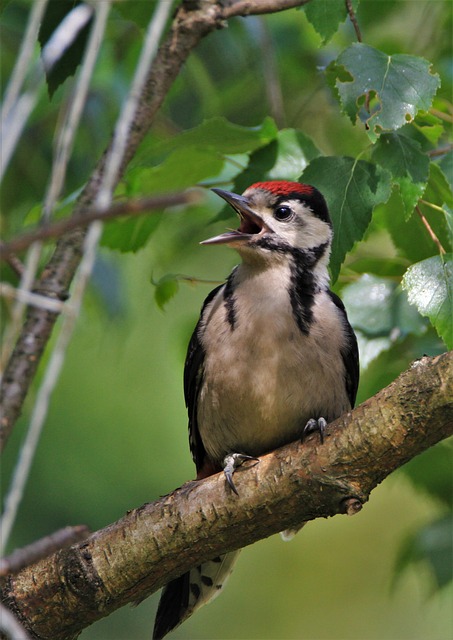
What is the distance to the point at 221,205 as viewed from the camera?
162 inches

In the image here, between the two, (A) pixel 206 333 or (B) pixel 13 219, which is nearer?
(A) pixel 206 333

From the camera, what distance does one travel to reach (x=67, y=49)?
11.3ft

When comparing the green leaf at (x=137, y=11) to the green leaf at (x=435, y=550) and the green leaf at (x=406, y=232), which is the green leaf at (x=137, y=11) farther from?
the green leaf at (x=435, y=550)

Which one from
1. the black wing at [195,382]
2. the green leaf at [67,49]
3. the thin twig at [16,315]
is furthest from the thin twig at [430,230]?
the thin twig at [16,315]

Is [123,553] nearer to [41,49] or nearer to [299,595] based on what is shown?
[41,49]

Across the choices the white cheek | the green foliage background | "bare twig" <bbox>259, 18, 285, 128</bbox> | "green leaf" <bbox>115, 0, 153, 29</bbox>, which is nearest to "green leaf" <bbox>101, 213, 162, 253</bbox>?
the green foliage background

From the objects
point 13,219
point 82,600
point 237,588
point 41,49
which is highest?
point 41,49

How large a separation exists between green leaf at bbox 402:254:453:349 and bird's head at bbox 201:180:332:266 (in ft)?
2.44

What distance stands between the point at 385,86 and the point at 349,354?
3.69 feet

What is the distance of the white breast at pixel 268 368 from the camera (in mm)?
3416

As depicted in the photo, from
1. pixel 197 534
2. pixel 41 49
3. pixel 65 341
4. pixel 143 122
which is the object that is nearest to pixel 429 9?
pixel 143 122

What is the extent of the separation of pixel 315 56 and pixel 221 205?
2.34m

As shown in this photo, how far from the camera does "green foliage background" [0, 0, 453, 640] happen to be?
3189 millimetres

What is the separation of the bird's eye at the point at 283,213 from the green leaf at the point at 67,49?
97 centimetres
